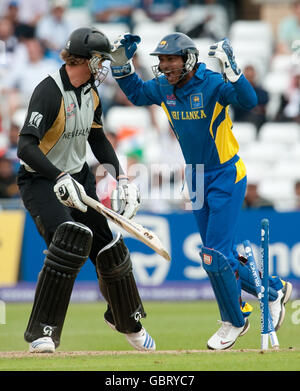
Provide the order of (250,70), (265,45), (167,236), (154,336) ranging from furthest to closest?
(265,45) → (250,70) → (167,236) → (154,336)

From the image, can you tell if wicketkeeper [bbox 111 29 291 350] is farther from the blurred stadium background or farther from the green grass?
the blurred stadium background

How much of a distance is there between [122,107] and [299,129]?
9.32 ft

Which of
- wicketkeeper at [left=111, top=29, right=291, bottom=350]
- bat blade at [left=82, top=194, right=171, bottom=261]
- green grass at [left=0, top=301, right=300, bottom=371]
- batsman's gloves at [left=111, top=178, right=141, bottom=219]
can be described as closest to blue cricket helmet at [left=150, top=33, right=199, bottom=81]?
wicketkeeper at [left=111, top=29, right=291, bottom=350]

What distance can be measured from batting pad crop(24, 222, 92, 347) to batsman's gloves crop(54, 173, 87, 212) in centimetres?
16

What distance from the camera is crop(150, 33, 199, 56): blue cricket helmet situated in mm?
6910

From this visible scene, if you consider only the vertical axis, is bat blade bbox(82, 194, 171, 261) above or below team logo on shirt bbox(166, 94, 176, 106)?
below

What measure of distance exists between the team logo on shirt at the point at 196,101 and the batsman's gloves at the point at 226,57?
426 millimetres

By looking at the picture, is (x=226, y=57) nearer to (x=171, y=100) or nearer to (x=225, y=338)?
(x=171, y=100)

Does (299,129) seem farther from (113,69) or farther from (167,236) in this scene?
(113,69)

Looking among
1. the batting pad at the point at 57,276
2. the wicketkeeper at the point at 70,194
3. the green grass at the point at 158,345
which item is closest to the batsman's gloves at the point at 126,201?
the wicketkeeper at the point at 70,194

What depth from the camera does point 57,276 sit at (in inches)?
254

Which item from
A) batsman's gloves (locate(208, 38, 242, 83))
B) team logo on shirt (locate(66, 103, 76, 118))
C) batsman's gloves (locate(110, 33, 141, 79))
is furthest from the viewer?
batsman's gloves (locate(110, 33, 141, 79))
